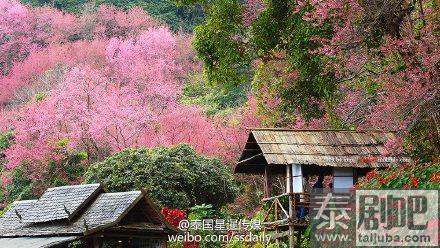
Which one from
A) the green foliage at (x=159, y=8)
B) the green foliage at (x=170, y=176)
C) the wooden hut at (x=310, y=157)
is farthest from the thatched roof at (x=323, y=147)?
the green foliage at (x=159, y=8)

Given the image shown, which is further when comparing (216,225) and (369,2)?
(216,225)

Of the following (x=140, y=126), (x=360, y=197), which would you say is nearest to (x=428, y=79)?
(x=360, y=197)

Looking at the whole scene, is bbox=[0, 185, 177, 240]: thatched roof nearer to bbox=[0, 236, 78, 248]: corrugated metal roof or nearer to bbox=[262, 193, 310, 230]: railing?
bbox=[0, 236, 78, 248]: corrugated metal roof

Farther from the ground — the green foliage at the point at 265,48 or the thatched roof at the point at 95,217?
the green foliage at the point at 265,48

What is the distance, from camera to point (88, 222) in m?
15.7

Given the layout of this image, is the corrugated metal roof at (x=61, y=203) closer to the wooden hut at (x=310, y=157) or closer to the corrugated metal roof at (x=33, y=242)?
the corrugated metal roof at (x=33, y=242)

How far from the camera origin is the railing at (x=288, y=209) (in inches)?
688

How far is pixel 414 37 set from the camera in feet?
43.7

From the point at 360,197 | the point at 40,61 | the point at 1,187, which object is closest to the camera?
the point at 360,197

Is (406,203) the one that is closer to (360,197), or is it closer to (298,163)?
(360,197)

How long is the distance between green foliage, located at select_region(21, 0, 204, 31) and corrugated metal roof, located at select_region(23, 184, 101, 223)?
32.2 m

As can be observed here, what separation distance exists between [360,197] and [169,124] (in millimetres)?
17273

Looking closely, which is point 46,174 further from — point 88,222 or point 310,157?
point 310,157

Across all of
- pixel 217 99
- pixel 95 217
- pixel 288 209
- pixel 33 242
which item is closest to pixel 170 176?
pixel 288 209
